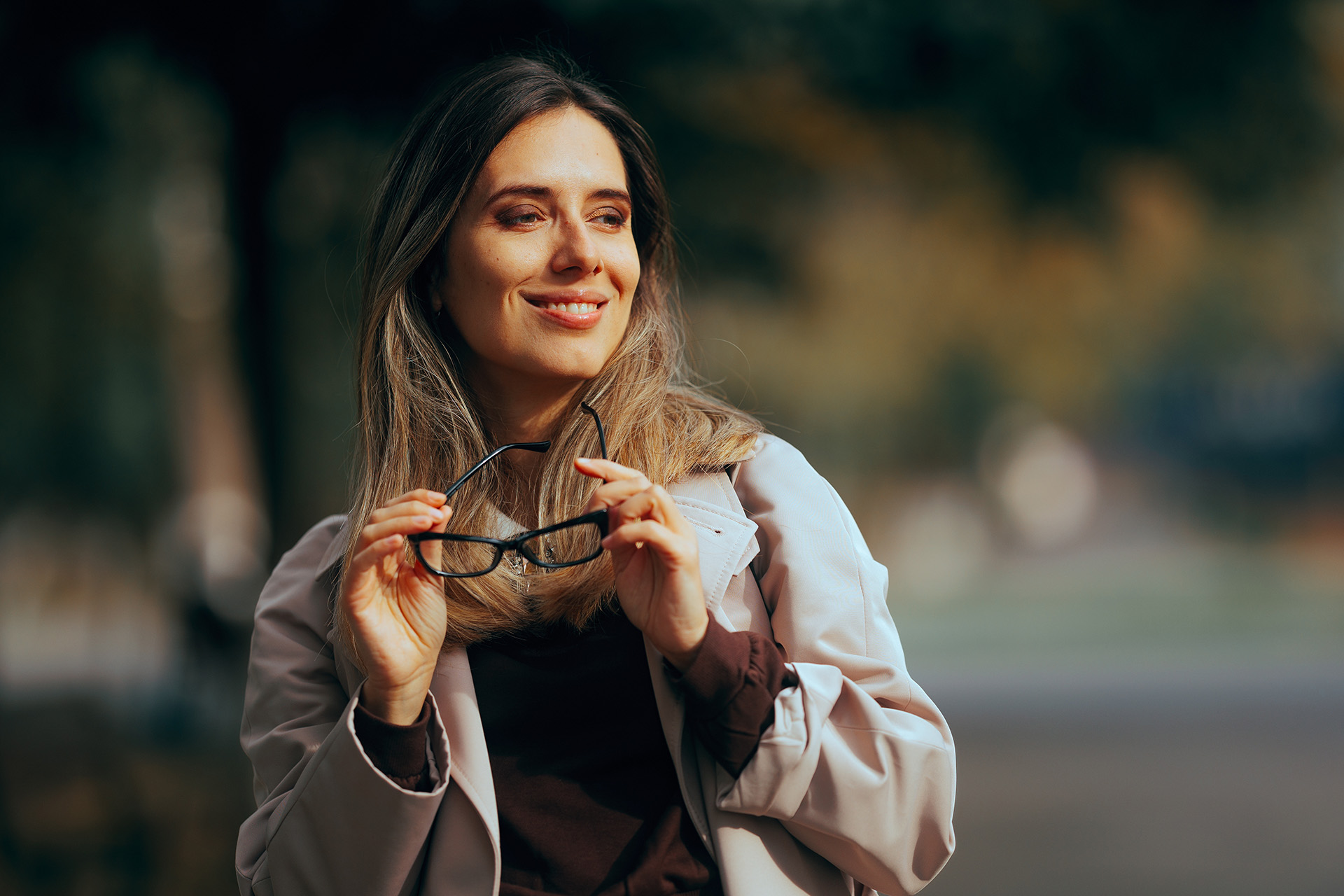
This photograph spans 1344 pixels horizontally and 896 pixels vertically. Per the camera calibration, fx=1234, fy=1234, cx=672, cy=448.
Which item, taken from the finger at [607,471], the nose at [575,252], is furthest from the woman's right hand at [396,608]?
the nose at [575,252]

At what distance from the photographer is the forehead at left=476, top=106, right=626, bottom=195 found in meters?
2.32

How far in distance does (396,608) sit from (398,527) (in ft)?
0.66

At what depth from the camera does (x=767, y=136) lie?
6.68 m

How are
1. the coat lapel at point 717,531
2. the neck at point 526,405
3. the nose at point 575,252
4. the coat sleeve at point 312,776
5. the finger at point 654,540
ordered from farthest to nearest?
the neck at point 526,405 < the nose at point 575,252 < the coat lapel at point 717,531 < the coat sleeve at point 312,776 < the finger at point 654,540

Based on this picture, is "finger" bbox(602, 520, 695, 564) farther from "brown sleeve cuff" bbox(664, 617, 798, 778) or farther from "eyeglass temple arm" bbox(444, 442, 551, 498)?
"eyeglass temple arm" bbox(444, 442, 551, 498)

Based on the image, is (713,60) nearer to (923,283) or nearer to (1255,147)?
(1255,147)

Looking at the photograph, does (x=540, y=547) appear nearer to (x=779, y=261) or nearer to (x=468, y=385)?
(x=468, y=385)

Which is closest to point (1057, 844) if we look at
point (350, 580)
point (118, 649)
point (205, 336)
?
point (350, 580)

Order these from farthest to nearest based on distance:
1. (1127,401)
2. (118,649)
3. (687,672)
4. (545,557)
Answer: (1127,401) → (118,649) → (545,557) → (687,672)

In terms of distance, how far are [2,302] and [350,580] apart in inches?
338

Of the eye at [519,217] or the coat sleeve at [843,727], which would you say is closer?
the coat sleeve at [843,727]

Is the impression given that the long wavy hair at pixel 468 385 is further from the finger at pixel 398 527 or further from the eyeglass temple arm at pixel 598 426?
the finger at pixel 398 527

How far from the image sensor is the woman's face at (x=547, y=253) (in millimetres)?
2289

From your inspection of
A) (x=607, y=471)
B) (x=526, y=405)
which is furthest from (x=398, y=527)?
(x=526, y=405)
